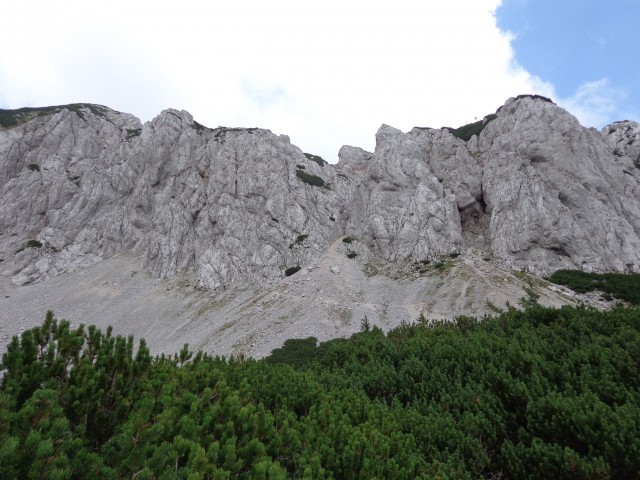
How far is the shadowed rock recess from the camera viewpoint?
60969 mm

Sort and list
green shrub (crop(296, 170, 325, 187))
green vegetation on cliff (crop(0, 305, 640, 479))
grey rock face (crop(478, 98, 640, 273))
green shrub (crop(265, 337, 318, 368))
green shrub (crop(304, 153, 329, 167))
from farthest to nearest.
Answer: green shrub (crop(304, 153, 329, 167)) → green shrub (crop(296, 170, 325, 187)) → grey rock face (crop(478, 98, 640, 273)) → green shrub (crop(265, 337, 318, 368)) → green vegetation on cliff (crop(0, 305, 640, 479))

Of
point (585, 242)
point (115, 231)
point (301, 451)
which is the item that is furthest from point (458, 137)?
point (301, 451)

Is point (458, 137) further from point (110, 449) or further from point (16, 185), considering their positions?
point (16, 185)

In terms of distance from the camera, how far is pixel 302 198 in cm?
7869

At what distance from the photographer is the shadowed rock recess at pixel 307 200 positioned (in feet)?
200

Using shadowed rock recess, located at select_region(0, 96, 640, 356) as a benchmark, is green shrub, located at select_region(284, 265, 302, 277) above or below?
below

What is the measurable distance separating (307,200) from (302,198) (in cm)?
125

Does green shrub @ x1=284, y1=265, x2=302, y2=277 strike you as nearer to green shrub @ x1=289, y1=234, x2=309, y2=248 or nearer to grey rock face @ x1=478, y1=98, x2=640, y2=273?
green shrub @ x1=289, y1=234, x2=309, y2=248

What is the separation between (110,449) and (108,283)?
6454cm

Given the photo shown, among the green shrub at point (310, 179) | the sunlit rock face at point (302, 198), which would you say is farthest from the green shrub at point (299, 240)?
the green shrub at point (310, 179)

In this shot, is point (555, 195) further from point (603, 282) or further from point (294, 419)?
point (294, 419)

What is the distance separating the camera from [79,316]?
51656mm

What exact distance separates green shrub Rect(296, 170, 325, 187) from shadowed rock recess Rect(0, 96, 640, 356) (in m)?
0.59

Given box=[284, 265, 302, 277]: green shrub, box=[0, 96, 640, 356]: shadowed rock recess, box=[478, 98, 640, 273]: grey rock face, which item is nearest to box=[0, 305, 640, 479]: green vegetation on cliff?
box=[0, 96, 640, 356]: shadowed rock recess
